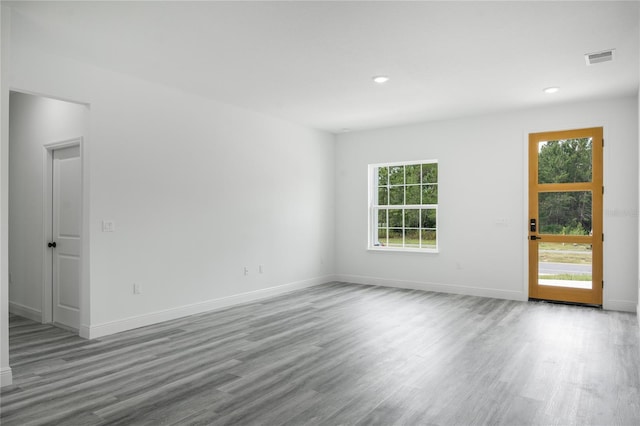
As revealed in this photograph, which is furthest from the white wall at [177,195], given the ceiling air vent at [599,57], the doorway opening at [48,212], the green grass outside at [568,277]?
the ceiling air vent at [599,57]

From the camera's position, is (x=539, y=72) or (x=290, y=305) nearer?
(x=539, y=72)

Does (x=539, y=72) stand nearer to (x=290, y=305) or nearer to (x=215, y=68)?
(x=215, y=68)

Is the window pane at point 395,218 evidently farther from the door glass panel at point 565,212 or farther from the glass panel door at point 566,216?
the door glass panel at point 565,212

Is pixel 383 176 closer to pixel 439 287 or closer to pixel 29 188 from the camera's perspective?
pixel 439 287

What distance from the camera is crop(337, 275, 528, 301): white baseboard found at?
6078mm

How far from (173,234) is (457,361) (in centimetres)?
343

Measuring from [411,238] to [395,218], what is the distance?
0.46m

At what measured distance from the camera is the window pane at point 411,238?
7.08m

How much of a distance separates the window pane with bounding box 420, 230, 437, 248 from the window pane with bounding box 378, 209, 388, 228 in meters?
0.74

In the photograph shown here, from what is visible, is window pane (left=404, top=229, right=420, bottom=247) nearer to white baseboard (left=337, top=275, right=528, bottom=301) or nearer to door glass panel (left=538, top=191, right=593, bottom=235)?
white baseboard (left=337, top=275, right=528, bottom=301)

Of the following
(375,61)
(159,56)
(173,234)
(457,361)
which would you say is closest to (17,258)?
(173,234)

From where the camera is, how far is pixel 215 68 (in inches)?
169

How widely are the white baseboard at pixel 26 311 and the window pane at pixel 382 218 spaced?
521 cm

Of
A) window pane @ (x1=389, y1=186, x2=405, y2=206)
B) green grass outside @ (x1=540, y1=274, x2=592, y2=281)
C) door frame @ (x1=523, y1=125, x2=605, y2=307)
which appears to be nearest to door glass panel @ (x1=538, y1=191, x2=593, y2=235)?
door frame @ (x1=523, y1=125, x2=605, y2=307)
